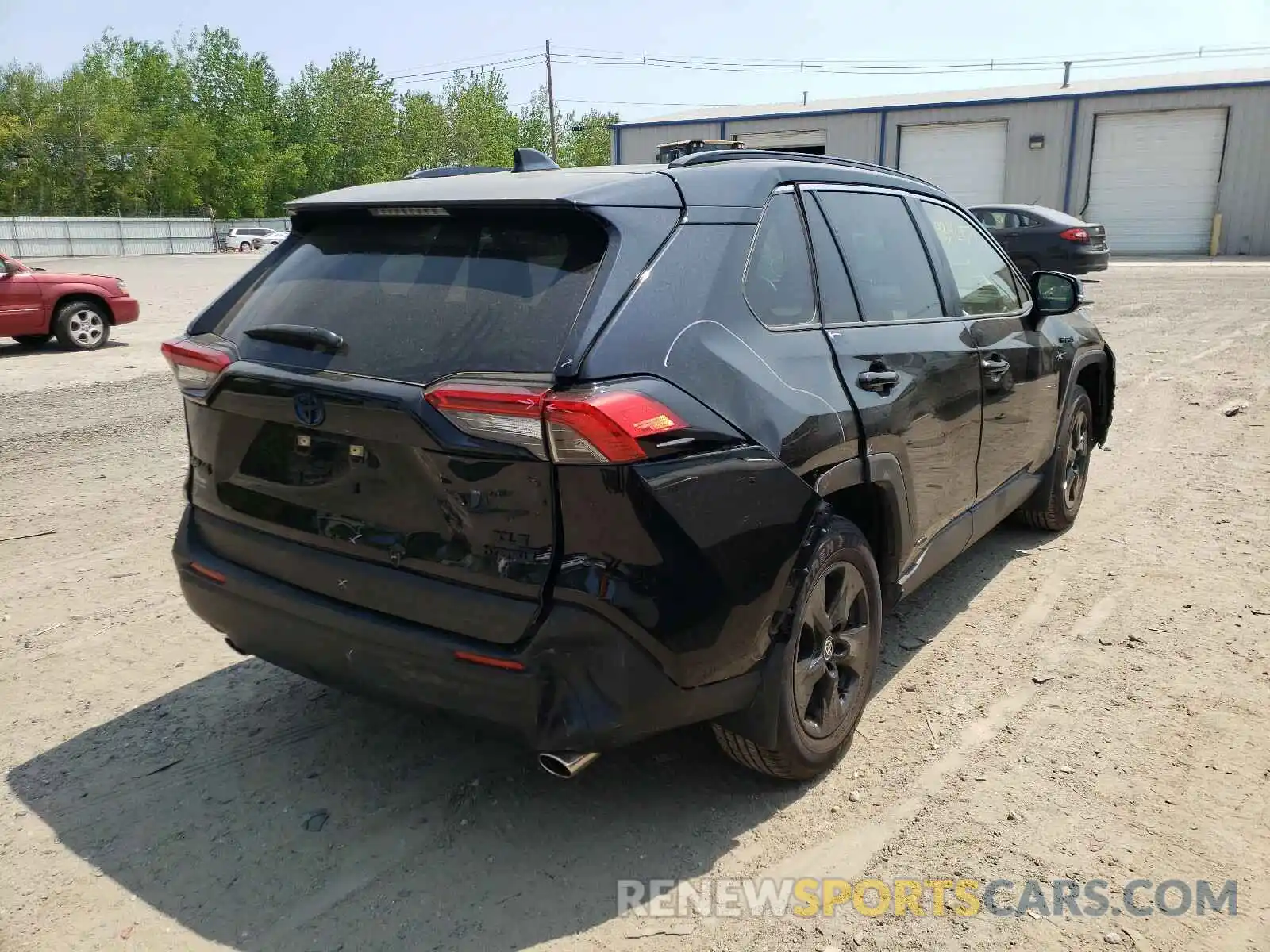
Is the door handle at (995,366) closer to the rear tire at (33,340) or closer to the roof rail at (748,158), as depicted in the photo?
the roof rail at (748,158)

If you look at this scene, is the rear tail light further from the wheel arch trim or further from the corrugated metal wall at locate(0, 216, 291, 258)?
the corrugated metal wall at locate(0, 216, 291, 258)

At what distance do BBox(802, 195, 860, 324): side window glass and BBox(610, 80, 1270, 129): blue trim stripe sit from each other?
33.6 metres

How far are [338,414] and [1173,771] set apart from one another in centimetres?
275

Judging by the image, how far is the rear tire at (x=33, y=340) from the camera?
41.0 feet

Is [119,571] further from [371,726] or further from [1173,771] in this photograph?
[1173,771]

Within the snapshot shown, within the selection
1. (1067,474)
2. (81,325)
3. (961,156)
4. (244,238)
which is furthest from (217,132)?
(1067,474)

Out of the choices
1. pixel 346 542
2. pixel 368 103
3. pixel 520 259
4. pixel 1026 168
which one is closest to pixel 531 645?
pixel 346 542

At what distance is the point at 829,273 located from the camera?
3.29 metres

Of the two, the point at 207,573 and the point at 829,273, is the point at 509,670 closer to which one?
the point at 207,573

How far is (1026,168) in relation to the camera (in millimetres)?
33562

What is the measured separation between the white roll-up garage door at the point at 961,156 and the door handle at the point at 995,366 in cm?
3197

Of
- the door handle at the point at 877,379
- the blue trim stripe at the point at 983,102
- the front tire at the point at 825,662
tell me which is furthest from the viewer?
the blue trim stripe at the point at 983,102

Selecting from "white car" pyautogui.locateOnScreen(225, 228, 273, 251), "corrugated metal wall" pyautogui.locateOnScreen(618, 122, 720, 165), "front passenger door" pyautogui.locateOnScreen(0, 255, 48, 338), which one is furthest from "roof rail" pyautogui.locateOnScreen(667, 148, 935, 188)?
"white car" pyautogui.locateOnScreen(225, 228, 273, 251)

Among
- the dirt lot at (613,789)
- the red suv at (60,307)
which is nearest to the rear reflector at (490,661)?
the dirt lot at (613,789)
